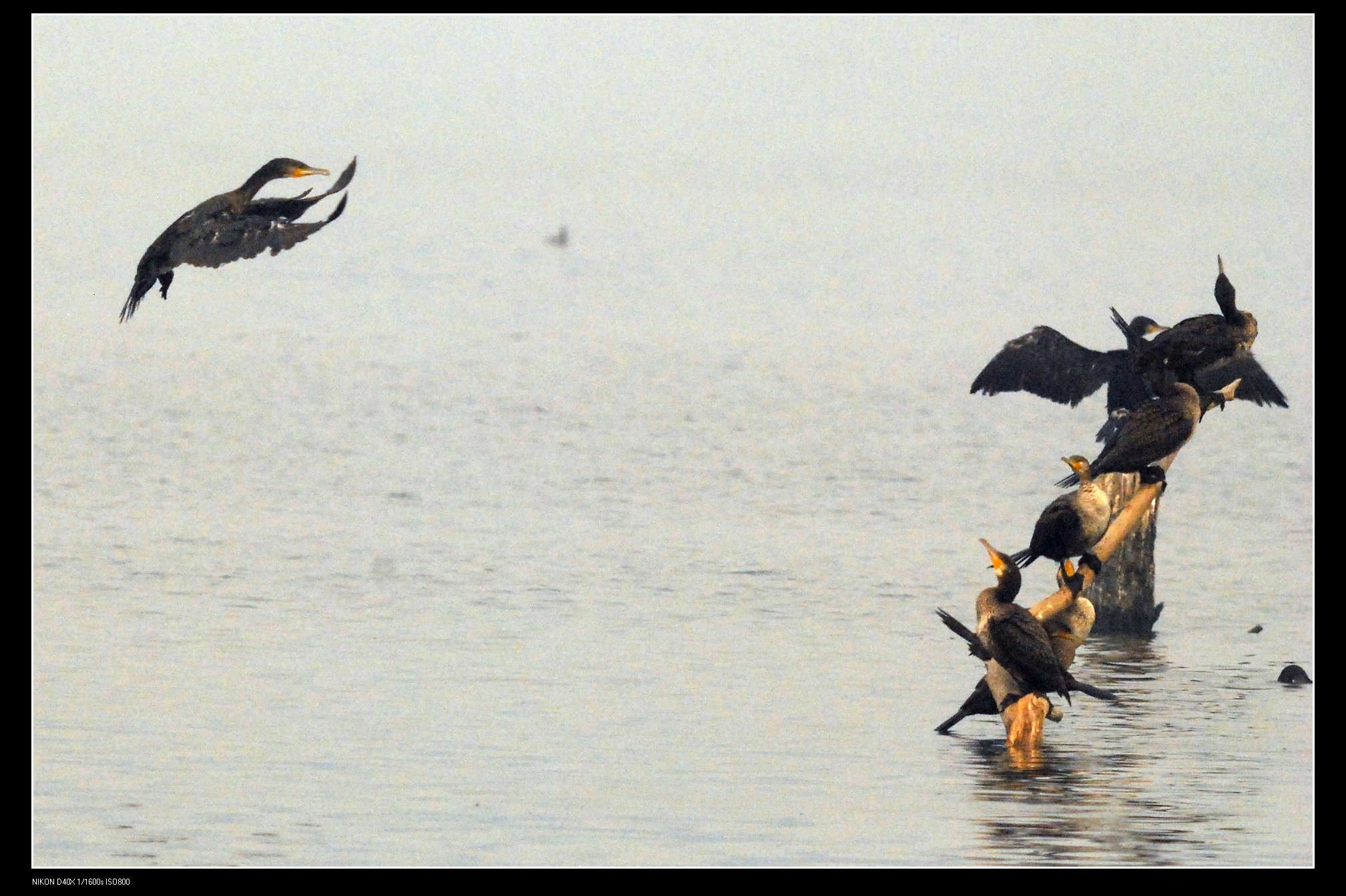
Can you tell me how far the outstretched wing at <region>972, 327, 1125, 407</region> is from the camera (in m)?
16.8

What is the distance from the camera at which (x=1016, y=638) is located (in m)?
12.1

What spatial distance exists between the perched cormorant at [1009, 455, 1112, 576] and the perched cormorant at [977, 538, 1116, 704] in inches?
6.4

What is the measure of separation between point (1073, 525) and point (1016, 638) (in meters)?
0.60

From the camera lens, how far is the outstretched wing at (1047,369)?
16.8m

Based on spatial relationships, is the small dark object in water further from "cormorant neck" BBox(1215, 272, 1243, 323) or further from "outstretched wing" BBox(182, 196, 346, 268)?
"outstretched wing" BBox(182, 196, 346, 268)

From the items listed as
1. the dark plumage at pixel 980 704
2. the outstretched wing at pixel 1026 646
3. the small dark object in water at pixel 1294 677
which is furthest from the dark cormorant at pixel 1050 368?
the outstretched wing at pixel 1026 646

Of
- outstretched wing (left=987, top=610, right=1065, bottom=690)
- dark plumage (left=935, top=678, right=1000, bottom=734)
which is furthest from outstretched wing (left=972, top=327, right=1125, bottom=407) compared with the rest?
outstretched wing (left=987, top=610, right=1065, bottom=690)

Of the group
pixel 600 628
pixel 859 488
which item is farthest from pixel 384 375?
pixel 600 628

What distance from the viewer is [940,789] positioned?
11875 mm

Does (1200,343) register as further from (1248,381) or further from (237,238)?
(237,238)

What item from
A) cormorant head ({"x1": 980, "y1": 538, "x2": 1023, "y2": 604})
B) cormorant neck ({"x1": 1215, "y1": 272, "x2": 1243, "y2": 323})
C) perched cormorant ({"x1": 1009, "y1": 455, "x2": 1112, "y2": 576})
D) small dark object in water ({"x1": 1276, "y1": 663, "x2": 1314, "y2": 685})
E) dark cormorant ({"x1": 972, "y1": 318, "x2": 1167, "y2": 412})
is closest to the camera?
perched cormorant ({"x1": 1009, "y1": 455, "x2": 1112, "y2": 576})

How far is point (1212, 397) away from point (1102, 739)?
1922 millimetres

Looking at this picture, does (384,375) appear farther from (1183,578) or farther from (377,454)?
(1183,578)

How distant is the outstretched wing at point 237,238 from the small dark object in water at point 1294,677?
6434 millimetres
